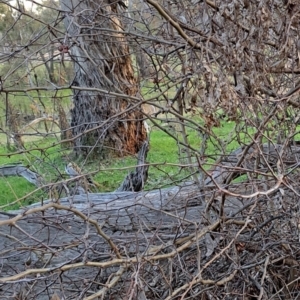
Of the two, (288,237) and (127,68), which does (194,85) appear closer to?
(288,237)

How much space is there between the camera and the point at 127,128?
30.8ft

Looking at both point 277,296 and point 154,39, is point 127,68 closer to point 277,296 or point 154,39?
point 154,39

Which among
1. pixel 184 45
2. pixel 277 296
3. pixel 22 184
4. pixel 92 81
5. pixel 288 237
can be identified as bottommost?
pixel 22 184

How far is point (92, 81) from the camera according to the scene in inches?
314

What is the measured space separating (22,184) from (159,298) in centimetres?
593

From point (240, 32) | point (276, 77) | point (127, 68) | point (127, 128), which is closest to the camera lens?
point (240, 32)

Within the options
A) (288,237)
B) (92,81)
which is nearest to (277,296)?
(288,237)

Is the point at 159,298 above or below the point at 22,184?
above

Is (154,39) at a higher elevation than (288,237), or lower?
higher

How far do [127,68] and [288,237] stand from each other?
4706mm

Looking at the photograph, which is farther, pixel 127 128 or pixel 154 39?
pixel 127 128

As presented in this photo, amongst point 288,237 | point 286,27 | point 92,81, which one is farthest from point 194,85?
point 92,81

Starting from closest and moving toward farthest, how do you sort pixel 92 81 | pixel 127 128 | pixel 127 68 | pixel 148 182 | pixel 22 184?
pixel 148 182
pixel 127 68
pixel 92 81
pixel 22 184
pixel 127 128

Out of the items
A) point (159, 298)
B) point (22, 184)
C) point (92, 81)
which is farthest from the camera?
point (22, 184)
